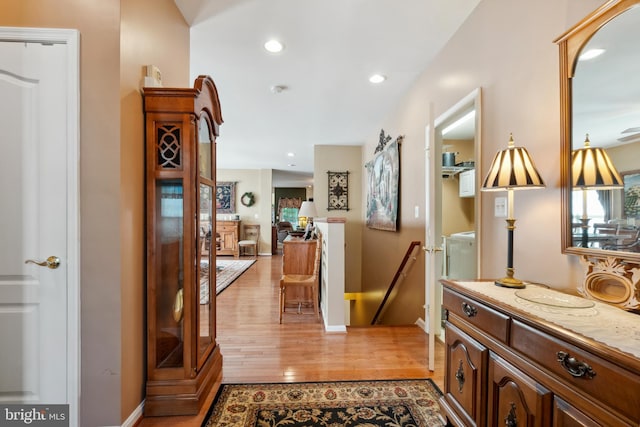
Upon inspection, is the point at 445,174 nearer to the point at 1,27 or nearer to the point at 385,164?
the point at 385,164

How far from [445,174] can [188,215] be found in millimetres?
3620

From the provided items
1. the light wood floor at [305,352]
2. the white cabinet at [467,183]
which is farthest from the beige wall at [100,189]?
the white cabinet at [467,183]

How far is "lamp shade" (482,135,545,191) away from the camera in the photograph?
4.19ft

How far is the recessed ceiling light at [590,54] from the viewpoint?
1.12 m

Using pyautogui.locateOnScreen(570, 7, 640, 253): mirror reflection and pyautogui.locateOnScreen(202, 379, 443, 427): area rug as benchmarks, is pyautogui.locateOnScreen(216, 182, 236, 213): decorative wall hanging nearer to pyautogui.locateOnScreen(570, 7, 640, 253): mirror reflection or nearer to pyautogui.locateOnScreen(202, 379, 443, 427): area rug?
pyautogui.locateOnScreen(202, 379, 443, 427): area rug

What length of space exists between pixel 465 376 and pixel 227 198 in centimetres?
808

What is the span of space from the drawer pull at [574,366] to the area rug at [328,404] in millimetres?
1074

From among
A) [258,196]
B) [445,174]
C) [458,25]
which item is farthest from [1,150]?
[258,196]

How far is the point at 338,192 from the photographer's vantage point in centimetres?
577

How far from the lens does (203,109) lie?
1795 millimetres

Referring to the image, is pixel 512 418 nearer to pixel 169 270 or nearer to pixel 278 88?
pixel 169 270

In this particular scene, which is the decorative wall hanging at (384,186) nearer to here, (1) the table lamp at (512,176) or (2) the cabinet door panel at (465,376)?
(1) the table lamp at (512,176)

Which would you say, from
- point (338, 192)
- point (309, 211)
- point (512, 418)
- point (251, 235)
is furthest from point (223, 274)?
point (512, 418)

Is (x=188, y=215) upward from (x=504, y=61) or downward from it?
downward
